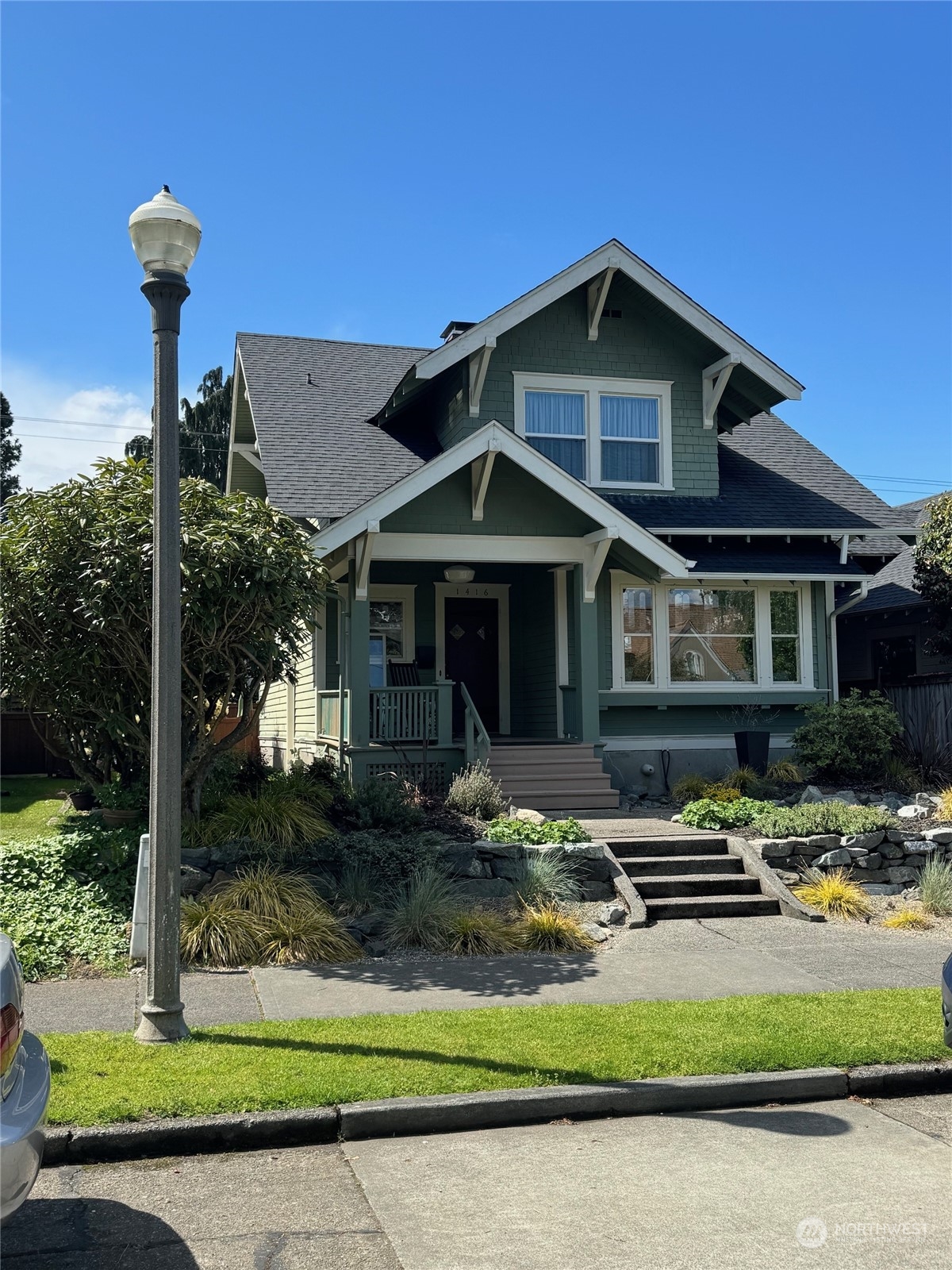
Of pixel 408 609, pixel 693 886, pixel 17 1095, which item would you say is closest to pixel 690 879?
pixel 693 886

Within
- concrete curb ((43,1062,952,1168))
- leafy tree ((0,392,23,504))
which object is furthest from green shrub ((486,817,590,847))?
leafy tree ((0,392,23,504))

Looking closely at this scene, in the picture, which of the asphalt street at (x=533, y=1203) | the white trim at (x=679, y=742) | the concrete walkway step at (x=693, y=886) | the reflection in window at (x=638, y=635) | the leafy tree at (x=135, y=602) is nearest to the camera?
the asphalt street at (x=533, y=1203)

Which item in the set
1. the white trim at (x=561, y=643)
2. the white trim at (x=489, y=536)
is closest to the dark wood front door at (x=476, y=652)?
the white trim at (x=561, y=643)

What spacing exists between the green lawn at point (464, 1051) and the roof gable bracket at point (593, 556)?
23.6 feet

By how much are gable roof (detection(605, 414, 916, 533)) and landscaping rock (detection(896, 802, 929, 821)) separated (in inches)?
192

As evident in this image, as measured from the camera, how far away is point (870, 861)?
11.7 metres

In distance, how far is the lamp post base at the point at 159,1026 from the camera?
250 inches

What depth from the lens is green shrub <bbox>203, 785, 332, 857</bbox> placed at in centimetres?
1016

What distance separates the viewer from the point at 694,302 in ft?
53.2

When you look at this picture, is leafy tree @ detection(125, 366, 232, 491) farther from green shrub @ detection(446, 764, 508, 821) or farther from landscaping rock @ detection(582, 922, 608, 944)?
landscaping rock @ detection(582, 922, 608, 944)

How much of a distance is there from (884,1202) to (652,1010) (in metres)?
2.65

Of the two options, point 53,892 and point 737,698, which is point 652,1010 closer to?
point 53,892

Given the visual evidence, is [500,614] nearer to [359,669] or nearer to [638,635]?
[638,635]

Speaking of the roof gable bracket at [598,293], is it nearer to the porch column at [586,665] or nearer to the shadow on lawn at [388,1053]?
the porch column at [586,665]
